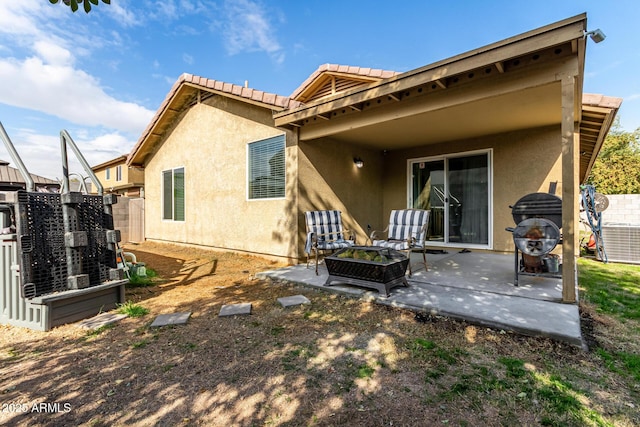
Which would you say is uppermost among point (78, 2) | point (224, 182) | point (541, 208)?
point (78, 2)

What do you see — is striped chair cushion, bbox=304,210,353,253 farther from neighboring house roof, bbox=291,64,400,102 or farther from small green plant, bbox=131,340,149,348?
neighboring house roof, bbox=291,64,400,102

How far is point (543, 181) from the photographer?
5938 millimetres

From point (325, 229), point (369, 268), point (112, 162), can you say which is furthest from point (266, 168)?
point (112, 162)

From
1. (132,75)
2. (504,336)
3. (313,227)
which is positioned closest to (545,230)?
(504,336)

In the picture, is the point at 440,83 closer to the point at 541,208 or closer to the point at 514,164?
the point at 541,208

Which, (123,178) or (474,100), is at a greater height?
→ (123,178)

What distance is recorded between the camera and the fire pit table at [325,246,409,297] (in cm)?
363

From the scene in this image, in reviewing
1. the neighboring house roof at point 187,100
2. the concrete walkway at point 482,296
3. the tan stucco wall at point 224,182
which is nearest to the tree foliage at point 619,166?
the concrete walkway at point 482,296

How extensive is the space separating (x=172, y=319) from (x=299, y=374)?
1.76 meters

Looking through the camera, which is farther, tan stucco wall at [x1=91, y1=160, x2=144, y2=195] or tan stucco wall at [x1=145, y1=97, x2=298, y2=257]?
tan stucco wall at [x1=91, y1=160, x2=144, y2=195]

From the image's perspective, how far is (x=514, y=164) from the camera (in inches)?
245

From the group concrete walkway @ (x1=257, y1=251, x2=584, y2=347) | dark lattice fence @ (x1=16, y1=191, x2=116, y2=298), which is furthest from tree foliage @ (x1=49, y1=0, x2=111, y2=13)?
concrete walkway @ (x1=257, y1=251, x2=584, y2=347)

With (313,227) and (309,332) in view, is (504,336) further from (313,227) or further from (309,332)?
(313,227)

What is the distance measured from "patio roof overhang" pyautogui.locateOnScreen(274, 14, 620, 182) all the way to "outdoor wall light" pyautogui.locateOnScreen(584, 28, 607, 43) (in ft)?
0.16
